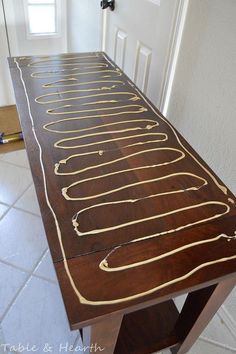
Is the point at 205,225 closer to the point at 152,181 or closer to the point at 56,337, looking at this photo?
the point at 152,181

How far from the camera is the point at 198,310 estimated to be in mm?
757

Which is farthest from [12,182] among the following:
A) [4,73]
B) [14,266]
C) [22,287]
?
[4,73]

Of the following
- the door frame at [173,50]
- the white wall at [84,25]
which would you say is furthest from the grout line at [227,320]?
the white wall at [84,25]

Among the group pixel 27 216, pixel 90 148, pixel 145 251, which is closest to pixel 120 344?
pixel 145 251

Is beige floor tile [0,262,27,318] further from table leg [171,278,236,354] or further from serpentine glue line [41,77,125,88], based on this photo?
serpentine glue line [41,77,125,88]

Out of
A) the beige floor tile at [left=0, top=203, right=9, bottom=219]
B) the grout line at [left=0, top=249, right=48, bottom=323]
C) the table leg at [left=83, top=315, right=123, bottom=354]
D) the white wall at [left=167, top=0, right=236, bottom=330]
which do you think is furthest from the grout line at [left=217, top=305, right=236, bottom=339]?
the beige floor tile at [left=0, top=203, right=9, bottom=219]

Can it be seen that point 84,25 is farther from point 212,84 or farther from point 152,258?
point 152,258

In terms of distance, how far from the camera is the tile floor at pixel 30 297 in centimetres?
99

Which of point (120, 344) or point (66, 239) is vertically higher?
point (66, 239)

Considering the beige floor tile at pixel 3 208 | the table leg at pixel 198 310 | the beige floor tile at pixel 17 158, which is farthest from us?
the beige floor tile at pixel 17 158

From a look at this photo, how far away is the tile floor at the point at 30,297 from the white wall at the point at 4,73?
1011 mm

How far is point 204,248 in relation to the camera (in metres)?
0.59

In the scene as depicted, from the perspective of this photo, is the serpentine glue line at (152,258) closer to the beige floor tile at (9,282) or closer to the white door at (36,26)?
the beige floor tile at (9,282)

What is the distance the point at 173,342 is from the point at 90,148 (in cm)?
63
